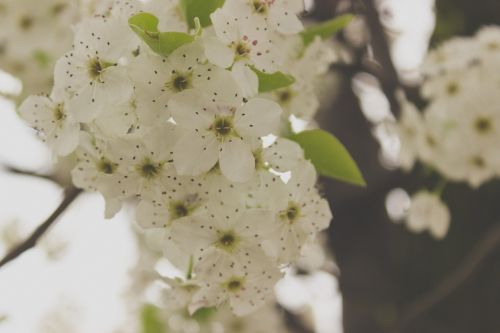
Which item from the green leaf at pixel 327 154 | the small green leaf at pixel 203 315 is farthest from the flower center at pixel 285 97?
the small green leaf at pixel 203 315

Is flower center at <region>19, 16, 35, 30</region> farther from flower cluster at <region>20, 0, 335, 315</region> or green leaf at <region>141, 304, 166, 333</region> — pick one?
green leaf at <region>141, 304, 166, 333</region>

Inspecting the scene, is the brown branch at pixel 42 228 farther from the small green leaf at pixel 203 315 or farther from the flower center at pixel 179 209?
the small green leaf at pixel 203 315

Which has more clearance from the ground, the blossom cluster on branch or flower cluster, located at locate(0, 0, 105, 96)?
flower cluster, located at locate(0, 0, 105, 96)

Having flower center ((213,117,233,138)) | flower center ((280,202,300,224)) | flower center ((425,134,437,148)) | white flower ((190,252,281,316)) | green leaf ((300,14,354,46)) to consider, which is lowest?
flower center ((425,134,437,148))

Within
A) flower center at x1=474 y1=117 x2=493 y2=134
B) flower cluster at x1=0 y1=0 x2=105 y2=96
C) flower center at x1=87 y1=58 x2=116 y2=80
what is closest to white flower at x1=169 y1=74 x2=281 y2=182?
flower center at x1=87 y1=58 x2=116 y2=80

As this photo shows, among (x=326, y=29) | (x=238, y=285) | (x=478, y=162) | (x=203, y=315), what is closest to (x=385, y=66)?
(x=478, y=162)

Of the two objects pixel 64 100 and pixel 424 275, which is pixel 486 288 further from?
pixel 64 100

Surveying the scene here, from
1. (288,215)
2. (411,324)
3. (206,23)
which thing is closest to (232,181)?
(288,215)

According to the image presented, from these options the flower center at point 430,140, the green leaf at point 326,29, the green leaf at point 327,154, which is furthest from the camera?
the flower center at point 430,140

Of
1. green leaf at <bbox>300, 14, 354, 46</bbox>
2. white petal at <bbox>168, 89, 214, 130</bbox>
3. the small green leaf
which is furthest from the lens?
the small green leaf
